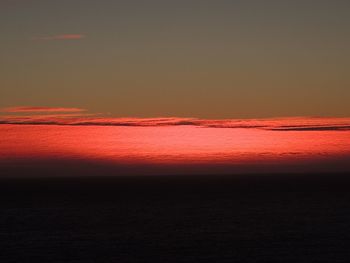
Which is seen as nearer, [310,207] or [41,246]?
[41,246]

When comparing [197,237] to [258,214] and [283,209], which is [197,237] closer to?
[258,214]

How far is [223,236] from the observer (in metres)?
49.1

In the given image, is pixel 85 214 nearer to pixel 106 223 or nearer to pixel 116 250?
pixel 106 223

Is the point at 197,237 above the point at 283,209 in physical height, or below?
above

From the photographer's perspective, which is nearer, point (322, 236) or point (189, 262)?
point (189, 262)

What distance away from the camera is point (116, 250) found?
42.8 meters

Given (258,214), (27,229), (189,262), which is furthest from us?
(258,214)

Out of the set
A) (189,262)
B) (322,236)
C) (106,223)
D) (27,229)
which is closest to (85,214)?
(106,223)

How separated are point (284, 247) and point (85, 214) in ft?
98.8

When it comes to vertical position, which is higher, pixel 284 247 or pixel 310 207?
pixel 284 247

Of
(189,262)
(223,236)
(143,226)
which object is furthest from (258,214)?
(189,262)

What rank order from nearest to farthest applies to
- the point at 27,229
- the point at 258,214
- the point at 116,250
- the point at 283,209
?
the point at 116,250, the point at 27,229, the point at 258,214, the point at 283,209

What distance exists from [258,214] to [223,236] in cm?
1868

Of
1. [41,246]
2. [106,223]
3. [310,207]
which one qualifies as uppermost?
[41,246]
